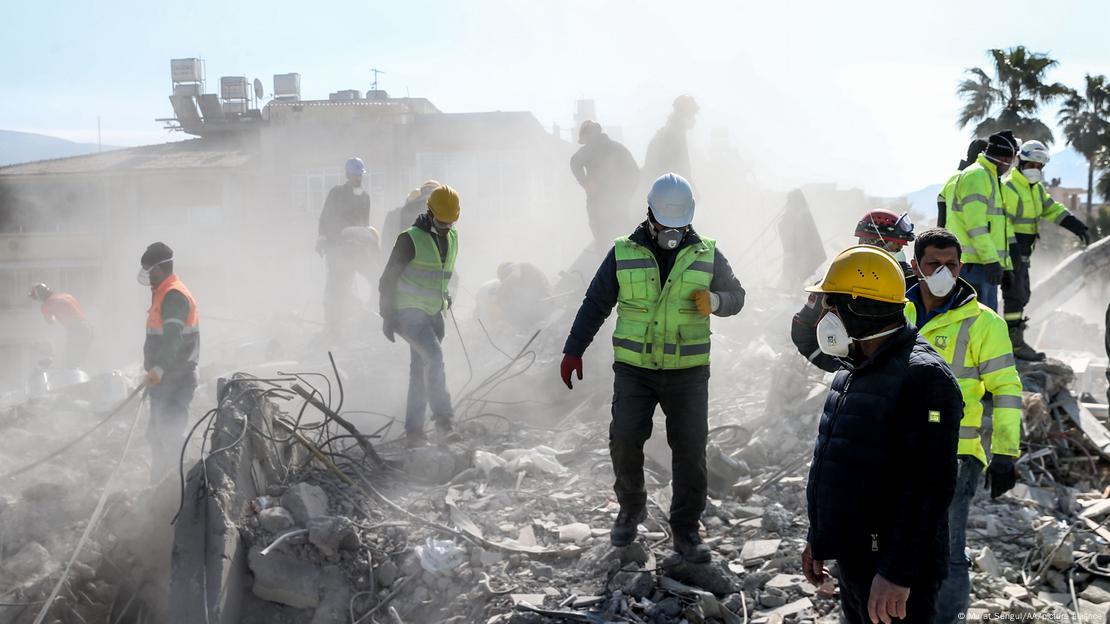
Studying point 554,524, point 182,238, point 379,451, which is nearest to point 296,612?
point 554,524

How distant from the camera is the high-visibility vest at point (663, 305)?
14.8 feet

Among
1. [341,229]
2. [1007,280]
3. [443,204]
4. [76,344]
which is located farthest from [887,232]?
[76,344]

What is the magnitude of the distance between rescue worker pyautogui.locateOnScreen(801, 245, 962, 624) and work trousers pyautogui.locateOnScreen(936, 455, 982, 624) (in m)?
0.86

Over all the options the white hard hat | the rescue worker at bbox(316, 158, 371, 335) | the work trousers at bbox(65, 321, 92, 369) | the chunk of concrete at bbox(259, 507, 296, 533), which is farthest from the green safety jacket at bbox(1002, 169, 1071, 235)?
the work trousers at bbox(65, 321, 92, 369)

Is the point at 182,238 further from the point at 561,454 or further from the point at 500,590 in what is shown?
the point at 500,590

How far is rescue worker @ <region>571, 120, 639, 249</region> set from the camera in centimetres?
999

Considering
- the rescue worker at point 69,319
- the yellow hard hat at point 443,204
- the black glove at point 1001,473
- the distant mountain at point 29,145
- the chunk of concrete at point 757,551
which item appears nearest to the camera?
the black glove at point 1001,473

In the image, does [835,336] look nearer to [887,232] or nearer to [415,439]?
[887,232]

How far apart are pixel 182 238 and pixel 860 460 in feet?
96.3

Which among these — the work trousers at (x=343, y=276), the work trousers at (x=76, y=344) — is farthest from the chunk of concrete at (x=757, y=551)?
the work trousers at (x=76, y=344)

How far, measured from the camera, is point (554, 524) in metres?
5.45

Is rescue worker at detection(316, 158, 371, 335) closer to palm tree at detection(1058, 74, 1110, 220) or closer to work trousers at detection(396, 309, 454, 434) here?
work trousers at detection(396, 309, 454, 434)

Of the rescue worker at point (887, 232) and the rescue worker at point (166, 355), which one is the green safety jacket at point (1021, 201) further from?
the rescue worker at point (166, 355)

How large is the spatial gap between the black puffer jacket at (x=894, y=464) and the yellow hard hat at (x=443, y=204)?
418 cm
